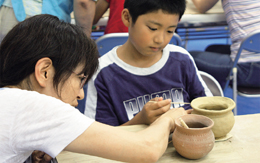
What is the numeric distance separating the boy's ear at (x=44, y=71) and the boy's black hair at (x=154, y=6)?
1.94ft

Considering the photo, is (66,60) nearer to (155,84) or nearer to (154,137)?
(154,137)

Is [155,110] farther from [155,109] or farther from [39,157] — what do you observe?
[39,157]

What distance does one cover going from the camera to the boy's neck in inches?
50.4

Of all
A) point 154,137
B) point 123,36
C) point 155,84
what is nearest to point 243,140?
point 154,137

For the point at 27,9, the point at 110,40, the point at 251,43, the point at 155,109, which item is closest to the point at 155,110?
the point at 155,109

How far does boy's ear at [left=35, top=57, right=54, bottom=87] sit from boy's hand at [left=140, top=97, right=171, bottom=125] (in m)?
0.40

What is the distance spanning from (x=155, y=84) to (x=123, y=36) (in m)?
0.42

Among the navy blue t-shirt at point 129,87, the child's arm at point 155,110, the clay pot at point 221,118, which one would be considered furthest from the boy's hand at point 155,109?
the navy blue t-shirt at point 129,87

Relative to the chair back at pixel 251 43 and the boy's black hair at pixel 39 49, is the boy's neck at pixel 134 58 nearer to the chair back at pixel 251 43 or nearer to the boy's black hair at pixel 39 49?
the boy's black hair at pixel 39 49

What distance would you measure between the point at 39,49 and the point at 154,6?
606 millimetres

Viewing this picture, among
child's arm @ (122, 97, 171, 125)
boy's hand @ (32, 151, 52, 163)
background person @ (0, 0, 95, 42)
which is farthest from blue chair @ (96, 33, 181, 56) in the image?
boy's hand @ (32, 151, 52, 163)

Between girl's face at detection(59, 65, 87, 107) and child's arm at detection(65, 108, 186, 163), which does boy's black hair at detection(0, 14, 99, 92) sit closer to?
girl's face at detection(59, 65, 87, 107)

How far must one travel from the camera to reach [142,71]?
1.25m

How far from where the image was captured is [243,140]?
845 millimetres
